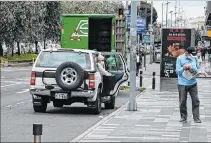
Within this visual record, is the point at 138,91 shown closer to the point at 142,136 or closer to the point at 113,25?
the point at 113,25

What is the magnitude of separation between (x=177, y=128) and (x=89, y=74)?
363cm

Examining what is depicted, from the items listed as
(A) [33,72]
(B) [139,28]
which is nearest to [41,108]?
(A) [33,72]

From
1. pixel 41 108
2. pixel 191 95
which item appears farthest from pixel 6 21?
pixel 191 95

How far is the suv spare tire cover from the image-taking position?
52.2ft

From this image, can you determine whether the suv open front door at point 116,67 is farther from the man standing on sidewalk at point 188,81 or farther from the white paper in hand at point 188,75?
the white paper in hand at point 188,75

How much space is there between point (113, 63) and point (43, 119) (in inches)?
285

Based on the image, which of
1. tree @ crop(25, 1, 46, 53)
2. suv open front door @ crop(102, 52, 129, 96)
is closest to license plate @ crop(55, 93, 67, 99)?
tree @ crop(25, 1, 46, 53)

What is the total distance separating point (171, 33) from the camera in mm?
26406

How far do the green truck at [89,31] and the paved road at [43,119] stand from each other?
19.0 ft

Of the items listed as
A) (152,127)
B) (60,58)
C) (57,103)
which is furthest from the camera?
(57,103)

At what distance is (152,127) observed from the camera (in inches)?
539

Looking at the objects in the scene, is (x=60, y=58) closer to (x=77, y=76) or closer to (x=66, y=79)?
(x=66, y=79)

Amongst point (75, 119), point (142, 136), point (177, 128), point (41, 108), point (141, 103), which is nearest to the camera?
point (142, 136)

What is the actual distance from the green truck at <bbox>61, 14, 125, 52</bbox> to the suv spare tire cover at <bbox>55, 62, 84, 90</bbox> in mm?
10354
